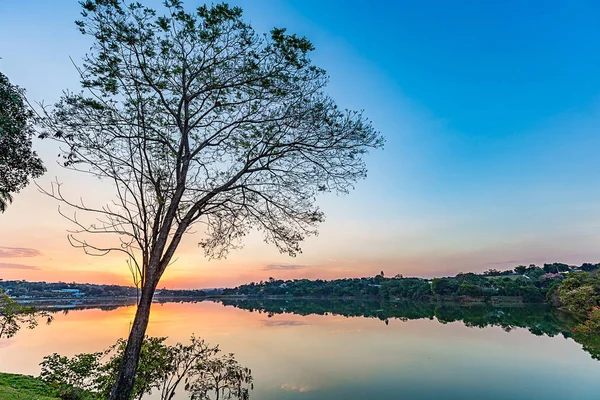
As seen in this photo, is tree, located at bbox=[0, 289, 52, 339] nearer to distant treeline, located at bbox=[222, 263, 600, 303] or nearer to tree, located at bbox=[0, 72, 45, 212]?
tree, located at bbox=[0, 72, 45, 212]

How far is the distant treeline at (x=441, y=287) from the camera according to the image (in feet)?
160

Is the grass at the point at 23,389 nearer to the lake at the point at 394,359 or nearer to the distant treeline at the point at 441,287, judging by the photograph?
the lake at the point at 394,359

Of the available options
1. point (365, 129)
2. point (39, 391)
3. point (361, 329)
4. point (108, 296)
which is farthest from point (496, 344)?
point (108, 296)

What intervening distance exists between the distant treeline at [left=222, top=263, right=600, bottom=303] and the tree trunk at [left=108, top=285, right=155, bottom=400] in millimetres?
49465

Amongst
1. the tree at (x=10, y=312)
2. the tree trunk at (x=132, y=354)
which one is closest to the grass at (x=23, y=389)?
the tree at (x=10, y=312)

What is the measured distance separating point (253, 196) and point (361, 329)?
19.4 metres

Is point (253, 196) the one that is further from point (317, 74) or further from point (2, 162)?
point (2, 162)

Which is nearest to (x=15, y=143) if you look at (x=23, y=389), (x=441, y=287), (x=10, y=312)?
(x=10, y=312)

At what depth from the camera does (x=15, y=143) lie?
7188 millimetres

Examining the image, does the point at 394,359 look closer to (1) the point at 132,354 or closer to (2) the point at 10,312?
(1) the point at 132,354

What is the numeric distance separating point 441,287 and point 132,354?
197 ft

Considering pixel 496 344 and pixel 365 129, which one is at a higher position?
pixel 365 129

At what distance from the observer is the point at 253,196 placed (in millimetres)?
6129

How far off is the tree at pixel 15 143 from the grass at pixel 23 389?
14.1 feet
